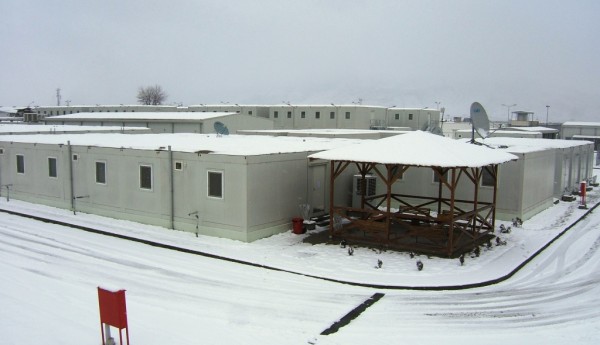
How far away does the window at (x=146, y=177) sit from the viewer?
19828mm

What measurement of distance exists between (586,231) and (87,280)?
18.3 metres

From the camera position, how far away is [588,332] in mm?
10609

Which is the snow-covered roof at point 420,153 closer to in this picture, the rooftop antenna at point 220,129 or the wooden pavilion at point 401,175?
the wooden pavilion at point 401,175

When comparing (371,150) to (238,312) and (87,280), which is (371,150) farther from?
(87,280)

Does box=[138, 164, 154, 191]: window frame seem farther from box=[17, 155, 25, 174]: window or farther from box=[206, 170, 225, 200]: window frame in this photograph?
box=[17, 155, 25, 174]: window

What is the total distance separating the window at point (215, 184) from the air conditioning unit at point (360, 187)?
20.9 ft

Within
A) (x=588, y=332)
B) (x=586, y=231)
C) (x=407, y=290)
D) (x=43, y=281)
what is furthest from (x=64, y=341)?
(x=586, y=231)

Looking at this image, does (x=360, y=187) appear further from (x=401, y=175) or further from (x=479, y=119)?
(x=479, y=119)

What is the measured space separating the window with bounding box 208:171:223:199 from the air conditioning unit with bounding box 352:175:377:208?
636cm

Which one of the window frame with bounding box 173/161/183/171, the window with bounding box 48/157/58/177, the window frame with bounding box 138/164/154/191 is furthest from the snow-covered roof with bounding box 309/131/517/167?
the window with bounding box 48/157/58/177

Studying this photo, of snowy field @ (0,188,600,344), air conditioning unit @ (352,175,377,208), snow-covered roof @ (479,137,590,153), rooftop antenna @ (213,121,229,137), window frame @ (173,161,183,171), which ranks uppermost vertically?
rooftop antenna @ (213,121,229,137)

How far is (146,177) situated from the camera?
65.4 feet

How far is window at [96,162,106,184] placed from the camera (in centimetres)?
2151

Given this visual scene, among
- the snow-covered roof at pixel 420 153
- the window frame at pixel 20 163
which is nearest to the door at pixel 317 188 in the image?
the snow-covered roof at pixel 420 153
